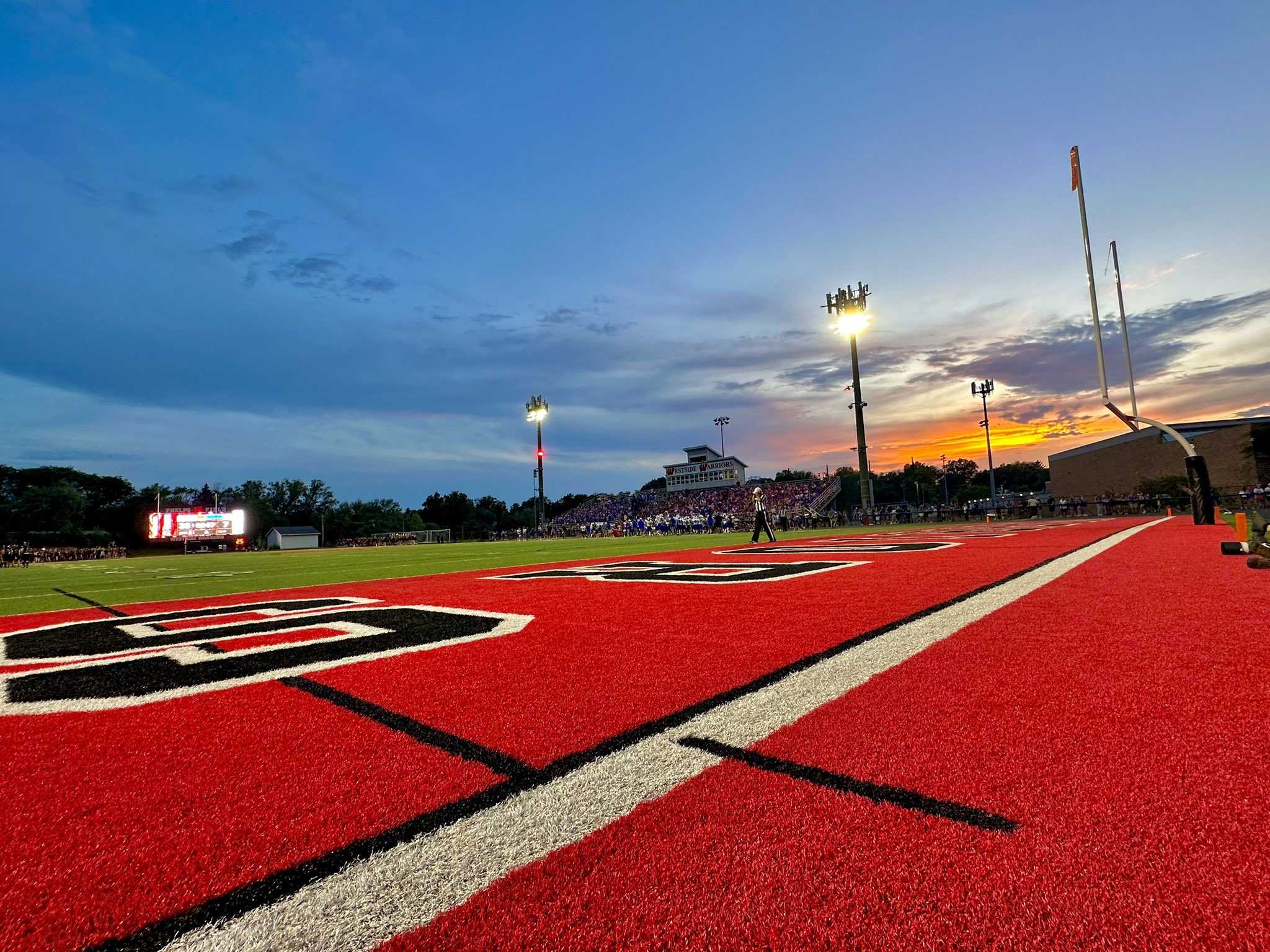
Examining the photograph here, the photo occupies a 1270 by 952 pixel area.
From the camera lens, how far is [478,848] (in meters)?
1.40

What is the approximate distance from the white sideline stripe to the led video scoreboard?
5921 centimetres

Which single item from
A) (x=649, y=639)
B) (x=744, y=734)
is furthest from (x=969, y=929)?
(x=649, y=639)

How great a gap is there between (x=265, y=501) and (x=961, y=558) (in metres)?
98.9

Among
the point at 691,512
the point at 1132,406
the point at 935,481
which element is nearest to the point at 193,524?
the point at 691,512

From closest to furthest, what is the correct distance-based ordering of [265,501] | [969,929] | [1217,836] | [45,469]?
[969,929] < [1217,836] < [45,469] < [265,501]

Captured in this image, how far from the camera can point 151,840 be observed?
149cm

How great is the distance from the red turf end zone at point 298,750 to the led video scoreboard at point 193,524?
5613 centimetres

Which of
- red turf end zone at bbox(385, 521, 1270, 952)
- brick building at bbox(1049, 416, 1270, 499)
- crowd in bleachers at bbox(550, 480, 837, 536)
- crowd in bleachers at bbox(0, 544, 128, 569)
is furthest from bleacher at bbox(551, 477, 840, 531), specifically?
red turf end zone at bbox(385, 521, 1270, 952)

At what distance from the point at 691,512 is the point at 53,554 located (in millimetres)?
47359

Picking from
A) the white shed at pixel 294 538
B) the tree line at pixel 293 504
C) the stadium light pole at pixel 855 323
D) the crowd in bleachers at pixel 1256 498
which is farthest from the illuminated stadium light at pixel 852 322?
the white shed at pixel 294 538

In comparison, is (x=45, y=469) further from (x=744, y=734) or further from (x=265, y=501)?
(x=744, y=734)

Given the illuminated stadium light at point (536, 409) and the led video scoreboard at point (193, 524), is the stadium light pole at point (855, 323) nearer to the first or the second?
the illuminated stadium light at point (536, 409)

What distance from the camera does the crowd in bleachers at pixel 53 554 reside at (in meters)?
34.7

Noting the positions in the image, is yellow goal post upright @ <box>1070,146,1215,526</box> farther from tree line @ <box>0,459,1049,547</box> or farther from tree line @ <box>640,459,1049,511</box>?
tree line @ <box>640,459,1049,511</box>
